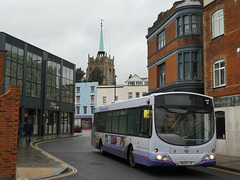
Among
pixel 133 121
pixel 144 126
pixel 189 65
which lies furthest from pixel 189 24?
pixel 144 126

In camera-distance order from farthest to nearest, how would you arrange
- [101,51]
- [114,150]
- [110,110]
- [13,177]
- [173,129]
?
[101,51]
[110,110]
[114,150]
[173,129]
[13,177]

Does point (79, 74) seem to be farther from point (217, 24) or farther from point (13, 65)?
point (217, 24)

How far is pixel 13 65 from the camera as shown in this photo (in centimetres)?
3088

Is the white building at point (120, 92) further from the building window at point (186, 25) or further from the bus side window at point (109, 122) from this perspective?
the bus side window at point (109, 122)

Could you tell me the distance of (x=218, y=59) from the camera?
61.9 feet

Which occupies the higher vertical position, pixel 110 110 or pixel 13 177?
pixel 110 110

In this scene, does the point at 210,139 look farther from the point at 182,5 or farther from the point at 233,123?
the point at 182,5

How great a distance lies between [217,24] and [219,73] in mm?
3052

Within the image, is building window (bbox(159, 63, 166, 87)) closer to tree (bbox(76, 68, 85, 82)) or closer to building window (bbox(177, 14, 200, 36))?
building window (bbox(177, 14, 200, 36))

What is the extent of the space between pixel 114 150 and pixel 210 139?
5.31 meters

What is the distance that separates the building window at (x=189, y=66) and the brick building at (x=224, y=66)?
2.43 meters

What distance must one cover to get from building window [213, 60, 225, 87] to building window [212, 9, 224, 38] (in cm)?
181

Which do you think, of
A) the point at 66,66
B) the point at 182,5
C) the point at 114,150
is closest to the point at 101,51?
the point at 66,66

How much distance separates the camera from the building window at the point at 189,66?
22.6 meters
